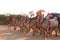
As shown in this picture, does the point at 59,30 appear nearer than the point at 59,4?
Yes

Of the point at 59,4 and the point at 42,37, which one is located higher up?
the point at 59,4

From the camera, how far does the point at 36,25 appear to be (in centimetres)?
1338

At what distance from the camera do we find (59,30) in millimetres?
13305

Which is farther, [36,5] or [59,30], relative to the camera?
[36,5]

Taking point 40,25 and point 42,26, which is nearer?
point 42,26

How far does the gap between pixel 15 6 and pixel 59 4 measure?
14.0 ft

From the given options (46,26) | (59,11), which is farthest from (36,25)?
(59,11)

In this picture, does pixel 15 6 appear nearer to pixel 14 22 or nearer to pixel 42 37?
pixel 14 22

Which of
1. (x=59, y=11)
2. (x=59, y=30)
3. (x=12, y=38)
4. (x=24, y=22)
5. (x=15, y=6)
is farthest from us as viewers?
(x=15, y=6)

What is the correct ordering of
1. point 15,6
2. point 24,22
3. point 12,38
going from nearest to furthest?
point 12,38
point 24,22
point 15,6

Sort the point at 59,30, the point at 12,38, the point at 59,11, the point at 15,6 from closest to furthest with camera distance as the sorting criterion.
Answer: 1. the point at 12,38
2. the point at 59,30
3. the point at 59,11
4. the point at 15,6

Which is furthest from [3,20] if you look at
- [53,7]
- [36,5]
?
[53,7]

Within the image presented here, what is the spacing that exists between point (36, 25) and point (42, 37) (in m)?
1.18

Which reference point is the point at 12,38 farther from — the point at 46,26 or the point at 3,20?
the point at 3,20
